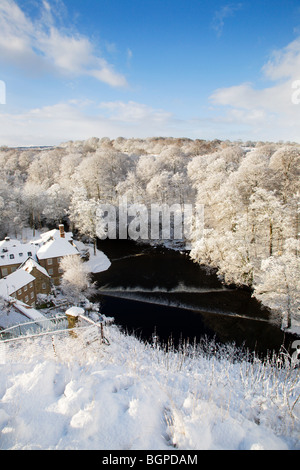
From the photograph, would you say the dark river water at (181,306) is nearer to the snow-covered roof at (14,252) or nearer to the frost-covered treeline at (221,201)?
the frost-covered treeline at (221,201)

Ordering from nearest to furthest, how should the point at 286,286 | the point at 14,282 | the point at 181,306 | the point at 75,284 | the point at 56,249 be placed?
the point at 286,286, the point at 14,282, the point at 181,306, the point at 75,284, the point at 56,249

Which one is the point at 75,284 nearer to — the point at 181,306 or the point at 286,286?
the point at 181,306

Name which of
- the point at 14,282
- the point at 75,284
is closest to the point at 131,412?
the point at 75,284

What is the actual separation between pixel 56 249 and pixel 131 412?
894 inches

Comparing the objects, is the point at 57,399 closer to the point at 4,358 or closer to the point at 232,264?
Answer: the point at 4,358

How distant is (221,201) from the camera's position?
2461cm

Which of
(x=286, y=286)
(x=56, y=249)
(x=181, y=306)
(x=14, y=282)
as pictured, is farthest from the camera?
(x=56, y=249)

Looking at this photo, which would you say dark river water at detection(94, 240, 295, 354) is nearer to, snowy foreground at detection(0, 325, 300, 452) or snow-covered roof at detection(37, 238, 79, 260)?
snow-covered roof at detection(37, 238, 79, 260)

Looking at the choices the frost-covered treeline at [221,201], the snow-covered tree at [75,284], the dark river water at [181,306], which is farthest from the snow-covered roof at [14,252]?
the frost-covered treeline at [221,201]

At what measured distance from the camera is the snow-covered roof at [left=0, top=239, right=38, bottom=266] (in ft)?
75.8

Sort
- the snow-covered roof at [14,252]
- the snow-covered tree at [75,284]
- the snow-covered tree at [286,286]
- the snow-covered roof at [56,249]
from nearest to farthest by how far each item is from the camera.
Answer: the snow-covered tree at [286,286] → the snow-covered tree at [75,284] → the snow-covered roof at [14,252] → the snow-covered roof at [56,249]

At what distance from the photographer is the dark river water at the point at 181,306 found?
15.9 metres

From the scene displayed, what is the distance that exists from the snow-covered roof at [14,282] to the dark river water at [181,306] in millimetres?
6389

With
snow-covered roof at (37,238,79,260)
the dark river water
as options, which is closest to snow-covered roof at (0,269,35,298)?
snow-covered roof at (37,238,79,260)
